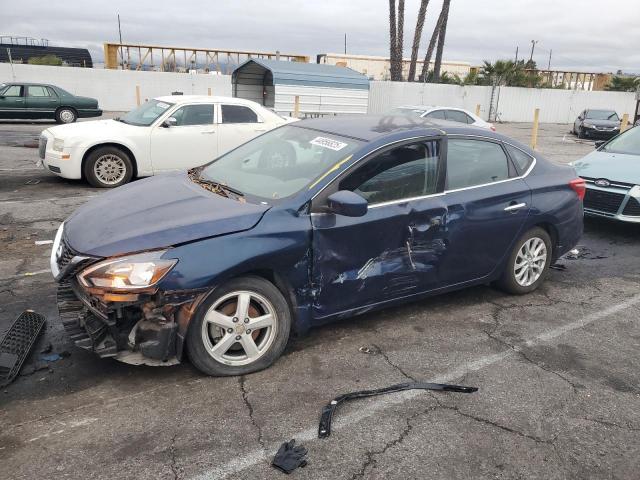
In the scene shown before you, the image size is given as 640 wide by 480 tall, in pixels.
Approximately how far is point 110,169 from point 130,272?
263 inches

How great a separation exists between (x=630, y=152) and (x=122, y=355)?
7733mm

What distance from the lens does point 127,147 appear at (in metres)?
9.11

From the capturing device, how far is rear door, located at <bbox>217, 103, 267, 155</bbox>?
32.3ft

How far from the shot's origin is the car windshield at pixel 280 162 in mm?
3877

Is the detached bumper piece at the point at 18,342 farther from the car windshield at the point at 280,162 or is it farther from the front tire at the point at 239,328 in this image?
the car windshield at the point at 280,162

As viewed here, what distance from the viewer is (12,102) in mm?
18547

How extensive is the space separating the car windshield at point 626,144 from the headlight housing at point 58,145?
334 inches

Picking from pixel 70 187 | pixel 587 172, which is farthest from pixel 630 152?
pixel 70 187

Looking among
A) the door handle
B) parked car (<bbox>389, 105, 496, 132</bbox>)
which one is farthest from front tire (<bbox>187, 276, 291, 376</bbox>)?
parked car (<bbox>389, 105, 496, 132</bbox>)

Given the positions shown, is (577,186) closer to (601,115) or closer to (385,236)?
(385,236)

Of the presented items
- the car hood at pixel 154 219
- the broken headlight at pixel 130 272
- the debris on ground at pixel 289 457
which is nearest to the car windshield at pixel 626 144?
the car hood at pixel 154 219

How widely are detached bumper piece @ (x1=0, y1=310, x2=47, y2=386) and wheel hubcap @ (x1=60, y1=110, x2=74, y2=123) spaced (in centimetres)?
1742

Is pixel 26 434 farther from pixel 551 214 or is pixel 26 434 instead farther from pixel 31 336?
pixel 551 214

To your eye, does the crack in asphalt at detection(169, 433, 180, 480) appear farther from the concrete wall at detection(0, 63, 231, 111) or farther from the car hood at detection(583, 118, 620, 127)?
the concrete wall at detection(0, 63, 231, 111)
